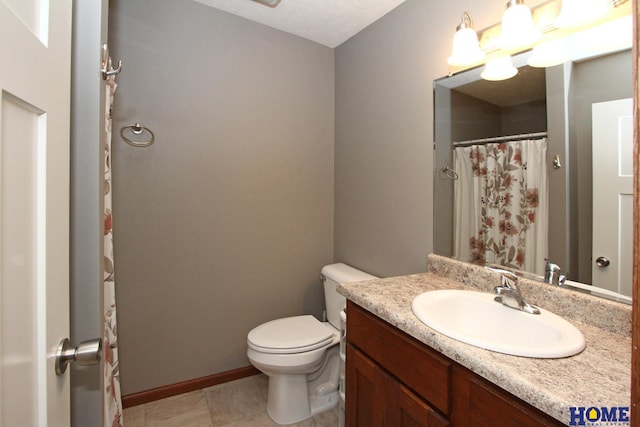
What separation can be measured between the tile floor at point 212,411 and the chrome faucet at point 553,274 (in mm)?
1363

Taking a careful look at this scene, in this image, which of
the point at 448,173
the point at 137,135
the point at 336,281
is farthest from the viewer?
the point at 336,281

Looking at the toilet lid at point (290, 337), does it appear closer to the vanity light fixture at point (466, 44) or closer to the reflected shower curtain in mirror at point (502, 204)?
the reflected shower curtain in mirror at point (502, 204)

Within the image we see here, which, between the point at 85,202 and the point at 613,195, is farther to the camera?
the point at 613,195

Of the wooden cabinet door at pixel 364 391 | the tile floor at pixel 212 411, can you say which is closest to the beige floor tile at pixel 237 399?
the tile floor at pixel 212 411

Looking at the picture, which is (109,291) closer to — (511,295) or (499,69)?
(511,295)

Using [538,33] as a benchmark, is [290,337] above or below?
below

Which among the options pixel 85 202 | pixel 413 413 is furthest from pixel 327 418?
pixel 85 202

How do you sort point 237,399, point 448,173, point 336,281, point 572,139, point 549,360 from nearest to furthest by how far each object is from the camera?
1. point 549,360
2. point 572,139
3. point 448,173
4. point 237,399
5. point 336,281

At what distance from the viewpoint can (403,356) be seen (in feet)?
3.35

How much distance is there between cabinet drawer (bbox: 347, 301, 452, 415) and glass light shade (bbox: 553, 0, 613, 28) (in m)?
1.19

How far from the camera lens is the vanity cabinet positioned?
2.44 feet

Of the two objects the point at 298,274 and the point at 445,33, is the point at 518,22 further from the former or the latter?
the point at 298,274

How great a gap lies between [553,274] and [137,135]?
2.12 meters

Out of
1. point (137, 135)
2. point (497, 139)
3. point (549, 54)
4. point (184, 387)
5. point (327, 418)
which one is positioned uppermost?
point (549, 54)
